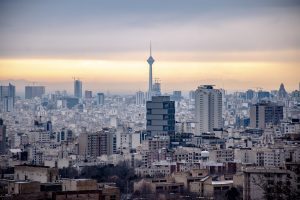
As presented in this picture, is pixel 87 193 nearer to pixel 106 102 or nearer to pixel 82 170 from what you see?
pixel 82 170

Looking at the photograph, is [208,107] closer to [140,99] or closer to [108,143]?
[140,99]

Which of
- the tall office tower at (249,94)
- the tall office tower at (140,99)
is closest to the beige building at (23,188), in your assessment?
the tall office tower at (249,94)

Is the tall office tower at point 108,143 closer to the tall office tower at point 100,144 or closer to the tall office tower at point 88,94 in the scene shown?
the tall office tower at point 100,144

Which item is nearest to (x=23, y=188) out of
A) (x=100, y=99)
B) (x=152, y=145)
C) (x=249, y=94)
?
(x=152, y=145)

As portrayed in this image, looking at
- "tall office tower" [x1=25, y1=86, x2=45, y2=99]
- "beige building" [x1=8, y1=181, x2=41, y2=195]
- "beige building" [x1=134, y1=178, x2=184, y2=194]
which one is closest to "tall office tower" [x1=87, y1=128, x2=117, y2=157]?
"tall office tower" [x1=25, y1=86, x2=45, y2=99]

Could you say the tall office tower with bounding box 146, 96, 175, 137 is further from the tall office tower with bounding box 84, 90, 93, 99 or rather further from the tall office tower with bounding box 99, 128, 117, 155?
the tall office tower with bounding box 99, 128, 117, 155

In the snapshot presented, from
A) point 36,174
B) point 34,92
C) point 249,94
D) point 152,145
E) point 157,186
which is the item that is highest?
point 249,94

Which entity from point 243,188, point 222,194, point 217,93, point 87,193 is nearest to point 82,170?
point 222,194
